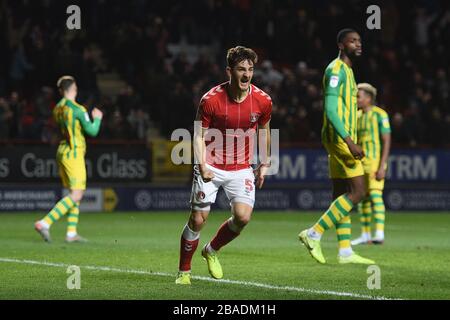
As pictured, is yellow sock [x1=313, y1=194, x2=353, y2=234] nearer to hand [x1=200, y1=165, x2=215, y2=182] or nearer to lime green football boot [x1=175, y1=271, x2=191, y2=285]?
lime green football boot [x1=175, y1=271, x2=191, y2=285]

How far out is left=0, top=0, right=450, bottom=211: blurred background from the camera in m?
23.3

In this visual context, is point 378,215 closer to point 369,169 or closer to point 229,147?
point 369,169

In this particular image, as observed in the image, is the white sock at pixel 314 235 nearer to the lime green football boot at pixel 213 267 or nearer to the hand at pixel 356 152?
the hand at pixel 356 152

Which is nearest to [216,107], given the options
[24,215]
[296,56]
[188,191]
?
[24,215]

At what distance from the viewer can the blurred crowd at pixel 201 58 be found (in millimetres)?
24344

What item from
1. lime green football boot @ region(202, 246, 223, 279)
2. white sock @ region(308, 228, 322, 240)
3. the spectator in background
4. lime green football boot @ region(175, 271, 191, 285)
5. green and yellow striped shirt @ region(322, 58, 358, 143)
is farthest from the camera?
the spectator in background

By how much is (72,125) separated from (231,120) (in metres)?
5.97

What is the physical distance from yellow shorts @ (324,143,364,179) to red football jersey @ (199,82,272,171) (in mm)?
2072

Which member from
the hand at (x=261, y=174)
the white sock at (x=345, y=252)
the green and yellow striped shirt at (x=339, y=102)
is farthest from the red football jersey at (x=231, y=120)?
the white sock at (x=345, y=252)

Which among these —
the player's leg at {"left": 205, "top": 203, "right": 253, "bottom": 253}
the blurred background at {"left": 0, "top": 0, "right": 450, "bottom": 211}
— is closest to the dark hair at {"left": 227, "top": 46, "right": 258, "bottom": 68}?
the player's leg at {"left": 205, "top": 203, "right": 253, "bottom": 253}

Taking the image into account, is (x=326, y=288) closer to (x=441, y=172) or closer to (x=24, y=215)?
(x=24, y=215)

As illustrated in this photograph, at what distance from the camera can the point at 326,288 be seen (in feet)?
31.5

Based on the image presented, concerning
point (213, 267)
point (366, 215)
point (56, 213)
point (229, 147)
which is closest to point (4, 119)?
point (56, 213)

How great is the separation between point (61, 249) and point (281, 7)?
16.3 meters
